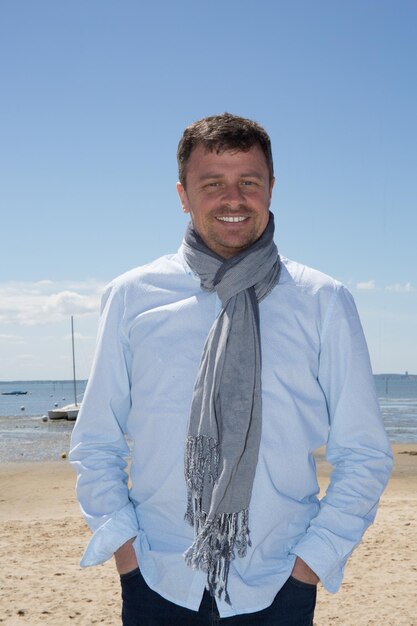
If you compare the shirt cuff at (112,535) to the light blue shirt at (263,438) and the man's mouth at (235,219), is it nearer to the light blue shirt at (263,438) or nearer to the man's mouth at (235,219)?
the light blue shirt at (263,438)

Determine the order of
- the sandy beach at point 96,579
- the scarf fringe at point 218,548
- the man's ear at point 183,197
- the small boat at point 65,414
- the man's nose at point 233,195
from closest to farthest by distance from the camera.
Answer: the scarf fringe at point 218,548, the man's nose at point 233,195, the man's ear at point 183,197, the sandy beach at point 96,579, the small boat at point 65,414

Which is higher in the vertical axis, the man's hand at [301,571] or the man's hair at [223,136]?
the man's hair at [223,136]

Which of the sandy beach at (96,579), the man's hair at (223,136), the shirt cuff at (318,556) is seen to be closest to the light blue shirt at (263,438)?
the shirt cuff at (318,556)

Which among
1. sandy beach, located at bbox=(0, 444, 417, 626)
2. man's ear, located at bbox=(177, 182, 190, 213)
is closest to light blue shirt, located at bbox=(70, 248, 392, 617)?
man's ear, located at bbox=(177, 182, 190, 213)

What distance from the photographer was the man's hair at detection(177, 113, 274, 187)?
2.13 meters

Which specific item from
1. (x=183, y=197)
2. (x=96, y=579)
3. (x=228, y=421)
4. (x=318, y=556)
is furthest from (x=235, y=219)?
(x=96, y=579)

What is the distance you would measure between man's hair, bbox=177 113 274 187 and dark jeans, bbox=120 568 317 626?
1313 mm

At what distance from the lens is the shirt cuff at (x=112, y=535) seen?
6.44 feet

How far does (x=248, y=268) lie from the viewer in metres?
2.09

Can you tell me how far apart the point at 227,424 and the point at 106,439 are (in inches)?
16.6

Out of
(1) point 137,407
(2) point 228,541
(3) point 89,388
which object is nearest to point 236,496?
(2) point 228,541

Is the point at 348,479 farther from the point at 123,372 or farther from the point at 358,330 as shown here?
the point at 123,372

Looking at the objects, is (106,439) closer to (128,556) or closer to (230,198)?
(128,556)

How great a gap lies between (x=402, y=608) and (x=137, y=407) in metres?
3.99
